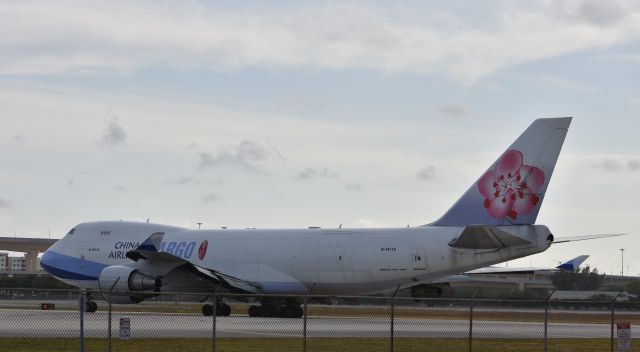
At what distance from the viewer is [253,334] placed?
90.2ft

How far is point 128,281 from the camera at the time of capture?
3822 centimetres

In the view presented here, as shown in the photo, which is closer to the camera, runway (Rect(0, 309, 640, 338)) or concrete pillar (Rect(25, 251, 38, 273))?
runway (Rect(0, 309, 640, 338))

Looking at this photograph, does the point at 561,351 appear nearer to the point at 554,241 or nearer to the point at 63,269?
the point at 554,241

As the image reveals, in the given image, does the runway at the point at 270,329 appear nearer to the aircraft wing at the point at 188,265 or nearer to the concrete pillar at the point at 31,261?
the aircraft wing at the point at 188,265

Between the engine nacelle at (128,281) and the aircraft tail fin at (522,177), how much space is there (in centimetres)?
1100

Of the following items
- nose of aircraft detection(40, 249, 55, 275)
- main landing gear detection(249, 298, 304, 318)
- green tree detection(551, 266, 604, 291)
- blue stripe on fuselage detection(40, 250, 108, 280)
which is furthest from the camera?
green tree detection(551, 266, 604, 291)

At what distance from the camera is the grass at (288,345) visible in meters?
23.5

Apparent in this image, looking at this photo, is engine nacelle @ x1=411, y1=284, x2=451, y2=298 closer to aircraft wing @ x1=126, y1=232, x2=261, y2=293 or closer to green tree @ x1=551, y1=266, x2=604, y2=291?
aircraft wing @ x1=126, y1=232, x2=261, y2=293

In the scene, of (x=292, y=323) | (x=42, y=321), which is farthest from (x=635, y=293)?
(x=42, y=321)

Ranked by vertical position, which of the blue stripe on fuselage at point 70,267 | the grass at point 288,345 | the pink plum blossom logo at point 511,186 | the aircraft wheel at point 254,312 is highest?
the pink plum blossom logo at point 511,186

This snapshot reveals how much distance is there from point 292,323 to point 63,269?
15535 millimetres

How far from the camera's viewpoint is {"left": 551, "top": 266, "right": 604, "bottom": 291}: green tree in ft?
216

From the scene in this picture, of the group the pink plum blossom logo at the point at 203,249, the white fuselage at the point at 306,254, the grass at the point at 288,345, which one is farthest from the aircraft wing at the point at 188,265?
the grass at the point at 288,345

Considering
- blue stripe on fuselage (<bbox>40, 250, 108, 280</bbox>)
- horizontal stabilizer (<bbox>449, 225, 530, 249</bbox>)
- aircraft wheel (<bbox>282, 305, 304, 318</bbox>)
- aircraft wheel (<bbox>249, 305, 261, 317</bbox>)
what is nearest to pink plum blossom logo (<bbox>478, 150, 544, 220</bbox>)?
horizontal stabilizer (<bbox>449, 225, 530, 249</bbox>)
